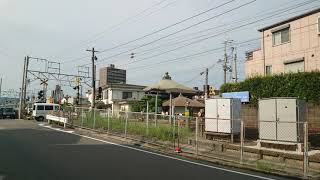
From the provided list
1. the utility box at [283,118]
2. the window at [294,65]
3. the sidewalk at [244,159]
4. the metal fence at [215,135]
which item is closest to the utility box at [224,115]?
the metal fence at [215,135]

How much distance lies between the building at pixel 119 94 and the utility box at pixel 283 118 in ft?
169

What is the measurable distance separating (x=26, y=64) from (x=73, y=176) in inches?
2151

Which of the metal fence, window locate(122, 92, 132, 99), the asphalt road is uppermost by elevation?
window locate(122, 92, 132, 99)

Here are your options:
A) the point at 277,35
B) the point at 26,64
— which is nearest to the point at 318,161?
the point at 277,35

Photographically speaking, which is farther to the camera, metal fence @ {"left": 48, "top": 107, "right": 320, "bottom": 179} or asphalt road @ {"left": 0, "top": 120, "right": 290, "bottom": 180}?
metal fence @ {"left": 48, "top": 107, "right": 320, "bottom": 179}

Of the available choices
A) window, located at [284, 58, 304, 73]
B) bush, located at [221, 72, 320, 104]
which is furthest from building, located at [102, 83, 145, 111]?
bush, located at [221, 72, 320, 104]

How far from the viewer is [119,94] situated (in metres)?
73.1

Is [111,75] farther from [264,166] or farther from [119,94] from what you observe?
[264,166]

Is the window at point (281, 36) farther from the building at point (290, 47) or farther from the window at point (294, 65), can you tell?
the window at point (294, 65)

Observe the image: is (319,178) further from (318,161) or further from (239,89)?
(239,89)

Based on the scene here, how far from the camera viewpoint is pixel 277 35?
107ft

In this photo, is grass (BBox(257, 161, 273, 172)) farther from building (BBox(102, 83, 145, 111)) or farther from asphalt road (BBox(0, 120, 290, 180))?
building (BBox(102, 83, 145, 111))

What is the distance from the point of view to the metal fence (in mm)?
14995

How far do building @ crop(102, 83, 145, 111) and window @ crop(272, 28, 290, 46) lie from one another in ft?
127
